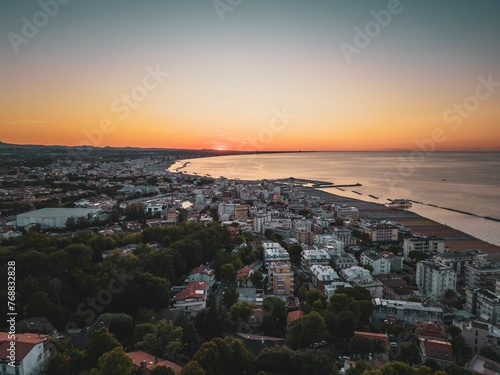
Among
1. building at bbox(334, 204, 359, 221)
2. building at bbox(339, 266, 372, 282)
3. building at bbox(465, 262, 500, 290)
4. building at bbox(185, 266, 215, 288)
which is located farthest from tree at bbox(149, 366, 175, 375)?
building at bbox(334, 204, 359, 221)

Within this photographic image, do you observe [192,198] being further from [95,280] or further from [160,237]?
[95,280]

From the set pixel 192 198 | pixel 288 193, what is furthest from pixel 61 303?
pixel 288 193

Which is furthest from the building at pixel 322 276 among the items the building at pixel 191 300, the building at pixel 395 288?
the building at pixel 191 300

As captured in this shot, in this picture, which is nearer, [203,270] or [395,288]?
[395,288]

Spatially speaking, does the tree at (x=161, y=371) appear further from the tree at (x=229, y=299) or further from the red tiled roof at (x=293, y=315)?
the tree at (x=229, y=299)

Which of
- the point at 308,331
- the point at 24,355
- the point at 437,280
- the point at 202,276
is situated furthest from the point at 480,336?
the point at 24,355

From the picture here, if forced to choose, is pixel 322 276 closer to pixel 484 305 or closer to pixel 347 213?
pixel 484 305
